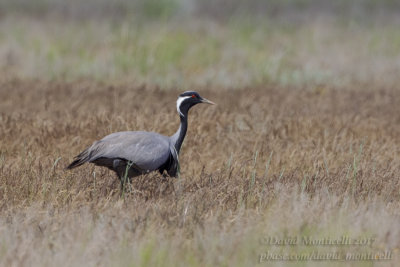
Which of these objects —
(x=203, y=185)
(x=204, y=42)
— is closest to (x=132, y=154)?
(x=203, y=185)

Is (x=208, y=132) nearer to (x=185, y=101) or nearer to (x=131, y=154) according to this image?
(x=185, y=101)

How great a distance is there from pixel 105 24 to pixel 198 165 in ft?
Answer: 36.3

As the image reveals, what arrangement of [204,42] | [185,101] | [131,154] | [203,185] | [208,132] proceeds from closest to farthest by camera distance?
[131,154]
[203,185]
[185,101]
[208,132]
[204,42]

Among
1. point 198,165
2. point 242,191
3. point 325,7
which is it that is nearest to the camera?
point 242,191

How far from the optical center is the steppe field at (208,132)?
481 centimetres

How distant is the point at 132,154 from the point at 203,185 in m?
0.70

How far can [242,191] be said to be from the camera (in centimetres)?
595

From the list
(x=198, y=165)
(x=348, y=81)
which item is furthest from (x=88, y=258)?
(x=348, y=81)

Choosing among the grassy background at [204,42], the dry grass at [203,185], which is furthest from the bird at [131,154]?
the grassy background at [204,42]

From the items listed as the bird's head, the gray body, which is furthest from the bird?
the bird's head

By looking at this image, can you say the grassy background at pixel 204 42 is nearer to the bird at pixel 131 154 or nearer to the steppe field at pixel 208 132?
the steppe field at pixel 208 132

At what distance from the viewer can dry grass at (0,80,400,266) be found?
470 cm

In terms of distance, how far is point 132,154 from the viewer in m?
6.13

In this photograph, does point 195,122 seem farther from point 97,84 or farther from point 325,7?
point 325,7
